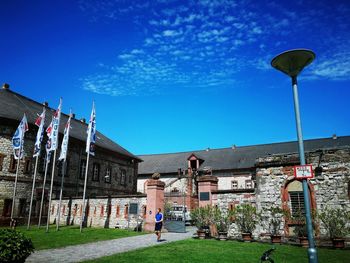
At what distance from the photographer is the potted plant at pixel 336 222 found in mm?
13180

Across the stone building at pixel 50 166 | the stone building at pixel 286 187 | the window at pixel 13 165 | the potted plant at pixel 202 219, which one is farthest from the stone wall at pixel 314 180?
the window at pixel 13 165

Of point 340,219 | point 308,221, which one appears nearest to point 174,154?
point 340,219

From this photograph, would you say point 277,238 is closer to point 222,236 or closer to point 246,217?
point 246,217

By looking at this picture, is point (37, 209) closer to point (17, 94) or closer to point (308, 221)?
point (17, 94)

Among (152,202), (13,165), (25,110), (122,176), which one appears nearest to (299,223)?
(152,202)

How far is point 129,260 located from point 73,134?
23155 millimetres

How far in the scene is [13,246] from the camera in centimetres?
677

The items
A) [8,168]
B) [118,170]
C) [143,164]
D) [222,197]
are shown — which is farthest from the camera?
[143,164]

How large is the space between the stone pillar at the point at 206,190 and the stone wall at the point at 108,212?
432 cm

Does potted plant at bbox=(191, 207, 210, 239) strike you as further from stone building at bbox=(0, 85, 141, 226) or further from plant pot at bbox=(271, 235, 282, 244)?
stone building at bbox=(0, 85, 141, 226)

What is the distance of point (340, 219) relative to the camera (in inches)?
528

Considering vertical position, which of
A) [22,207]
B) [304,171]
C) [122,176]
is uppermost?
[122,176]

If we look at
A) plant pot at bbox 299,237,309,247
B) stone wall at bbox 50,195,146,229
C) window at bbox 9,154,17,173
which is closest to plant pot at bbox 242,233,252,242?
plant pot at bbox 299,237,309,247

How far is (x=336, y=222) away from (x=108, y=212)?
1513cm
